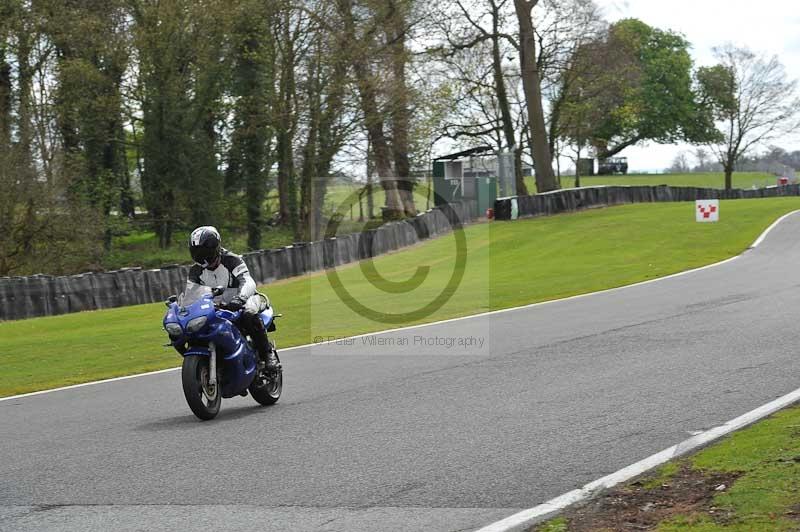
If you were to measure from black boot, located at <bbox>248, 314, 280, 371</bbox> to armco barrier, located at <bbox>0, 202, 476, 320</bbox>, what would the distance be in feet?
50.7

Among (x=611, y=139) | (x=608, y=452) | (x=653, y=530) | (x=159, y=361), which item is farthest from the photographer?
(x=611, y=139)

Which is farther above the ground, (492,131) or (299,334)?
(492,131)

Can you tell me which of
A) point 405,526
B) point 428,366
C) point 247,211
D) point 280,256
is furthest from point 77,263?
point 405,526

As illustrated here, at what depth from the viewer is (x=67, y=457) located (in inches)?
321

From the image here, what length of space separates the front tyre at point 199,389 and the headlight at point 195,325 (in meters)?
0.24

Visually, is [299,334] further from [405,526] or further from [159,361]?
[405,526]

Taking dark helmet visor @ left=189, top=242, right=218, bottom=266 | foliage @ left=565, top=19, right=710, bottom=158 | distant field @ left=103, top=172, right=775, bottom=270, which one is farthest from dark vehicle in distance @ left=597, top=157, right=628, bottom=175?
dark helmet visor @ left=189, top=242, right=218, bottom=266

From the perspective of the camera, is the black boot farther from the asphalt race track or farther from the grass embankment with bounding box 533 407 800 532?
the grass embankment with bounding box 533 407 800 532

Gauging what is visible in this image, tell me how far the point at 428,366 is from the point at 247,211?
36.7 metres

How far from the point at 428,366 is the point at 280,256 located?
18.5 m

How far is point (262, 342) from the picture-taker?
10391mm

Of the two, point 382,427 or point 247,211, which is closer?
point 382,427

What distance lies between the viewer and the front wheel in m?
10.3

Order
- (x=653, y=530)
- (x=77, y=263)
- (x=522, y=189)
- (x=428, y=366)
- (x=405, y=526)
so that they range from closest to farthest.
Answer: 1. (x=653, y=530)
2. (x=405, y=526)
3. (x=428, y=366)
4. (x=77, y=263)
5. (x=522, y=189)
